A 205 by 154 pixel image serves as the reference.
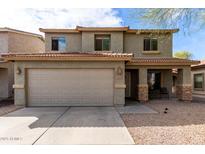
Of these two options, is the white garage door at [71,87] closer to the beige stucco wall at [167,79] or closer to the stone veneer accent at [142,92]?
the stone veneer accent at [142,92]

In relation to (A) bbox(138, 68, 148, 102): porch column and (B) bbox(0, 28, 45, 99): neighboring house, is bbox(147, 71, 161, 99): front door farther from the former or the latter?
(B) bbox(0, 28, 45, 99): neighboring house

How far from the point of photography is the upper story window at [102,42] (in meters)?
16.6

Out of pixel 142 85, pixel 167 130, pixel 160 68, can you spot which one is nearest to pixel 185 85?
pixel 160 68

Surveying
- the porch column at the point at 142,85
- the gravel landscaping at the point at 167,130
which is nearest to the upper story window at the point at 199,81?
the porch column at the point at 142,85

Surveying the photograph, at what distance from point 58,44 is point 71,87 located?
649 cm

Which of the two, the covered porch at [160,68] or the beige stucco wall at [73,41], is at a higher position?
the beige stucco wall at [73,41]

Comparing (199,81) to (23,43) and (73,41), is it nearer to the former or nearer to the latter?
(73,41)

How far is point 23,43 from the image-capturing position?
2011 cm

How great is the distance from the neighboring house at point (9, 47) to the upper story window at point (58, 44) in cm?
449

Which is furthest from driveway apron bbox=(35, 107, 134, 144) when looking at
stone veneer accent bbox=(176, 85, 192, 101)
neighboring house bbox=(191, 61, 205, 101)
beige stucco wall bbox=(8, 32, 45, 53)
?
beige stucco wall bbox=(8, 32, 45, 53)

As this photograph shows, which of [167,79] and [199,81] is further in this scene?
[199,81]
